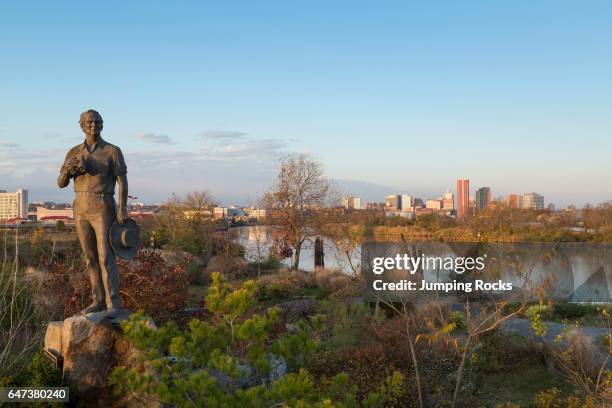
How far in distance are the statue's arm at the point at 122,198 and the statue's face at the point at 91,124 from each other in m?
0.61

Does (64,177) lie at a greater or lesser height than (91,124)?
lesser

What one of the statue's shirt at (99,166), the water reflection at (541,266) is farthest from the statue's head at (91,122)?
the water reflection at (541,266)

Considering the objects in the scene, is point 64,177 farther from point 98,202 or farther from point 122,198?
point 122,198

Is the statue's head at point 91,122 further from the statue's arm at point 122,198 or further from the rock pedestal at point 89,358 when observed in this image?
the rock pedestal at point 89,358

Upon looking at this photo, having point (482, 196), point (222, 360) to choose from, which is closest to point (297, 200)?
point (222, 360)

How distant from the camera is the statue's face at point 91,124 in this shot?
6434mm

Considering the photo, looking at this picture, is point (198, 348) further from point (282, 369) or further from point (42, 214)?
point (42, 214)

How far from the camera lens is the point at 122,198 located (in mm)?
6539

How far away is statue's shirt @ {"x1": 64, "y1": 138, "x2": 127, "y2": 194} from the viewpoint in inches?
251

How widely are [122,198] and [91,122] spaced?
96 centimetres

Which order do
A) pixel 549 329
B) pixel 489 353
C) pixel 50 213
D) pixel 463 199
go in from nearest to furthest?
pixel 489 353
pixel 549 329
pixel 50 213
pixel 463 199

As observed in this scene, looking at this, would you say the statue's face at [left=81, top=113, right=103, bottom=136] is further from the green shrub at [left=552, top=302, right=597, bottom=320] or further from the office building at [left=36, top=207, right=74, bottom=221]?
the office building at [left=36, top=207, right=74, bottom=221]

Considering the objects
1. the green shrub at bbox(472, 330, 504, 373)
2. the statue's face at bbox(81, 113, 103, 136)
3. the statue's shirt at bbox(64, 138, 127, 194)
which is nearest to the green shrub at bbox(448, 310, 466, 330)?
the green shrub at bbox(472, 330, 504, 373)

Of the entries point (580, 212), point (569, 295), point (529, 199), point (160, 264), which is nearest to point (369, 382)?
point (160, 264)
